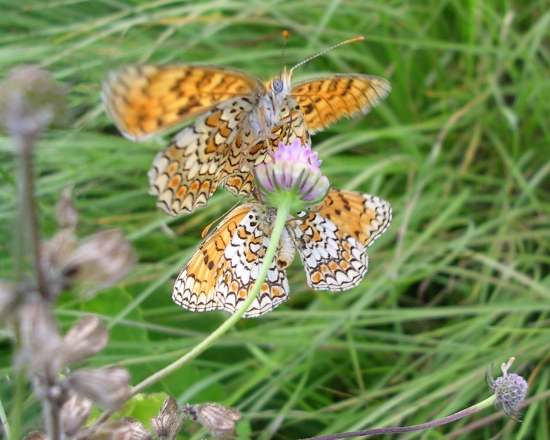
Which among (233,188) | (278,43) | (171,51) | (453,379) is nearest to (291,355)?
(453,379)

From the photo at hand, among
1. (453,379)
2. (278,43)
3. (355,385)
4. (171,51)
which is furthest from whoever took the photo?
(278,43)

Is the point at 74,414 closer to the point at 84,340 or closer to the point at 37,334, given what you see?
the point at 84,340

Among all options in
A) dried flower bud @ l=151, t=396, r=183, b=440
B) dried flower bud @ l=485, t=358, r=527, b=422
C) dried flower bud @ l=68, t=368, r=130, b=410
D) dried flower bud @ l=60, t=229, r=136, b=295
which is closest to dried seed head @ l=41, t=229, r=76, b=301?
dried flower bud @ l=60, t=229, r=136, b=295

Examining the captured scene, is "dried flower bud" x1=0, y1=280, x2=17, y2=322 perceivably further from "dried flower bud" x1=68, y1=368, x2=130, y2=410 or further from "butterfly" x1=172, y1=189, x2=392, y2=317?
"butterfly" x1=172, y1=189, x2=392, y2=317

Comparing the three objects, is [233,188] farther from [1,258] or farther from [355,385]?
[1,258]

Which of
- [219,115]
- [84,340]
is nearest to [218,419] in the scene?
[84,340]
